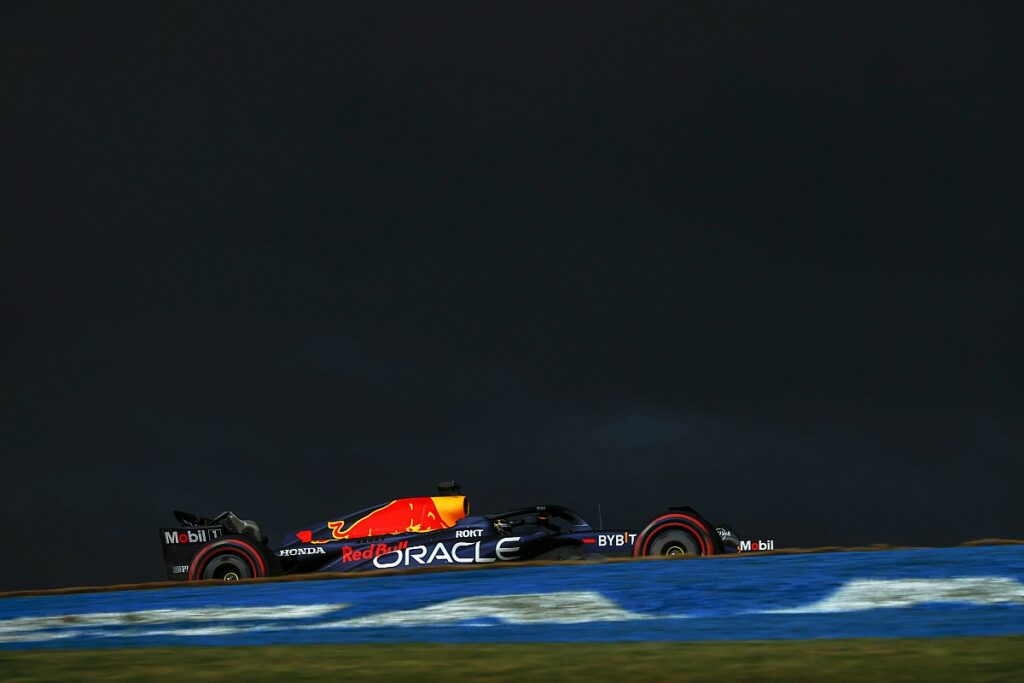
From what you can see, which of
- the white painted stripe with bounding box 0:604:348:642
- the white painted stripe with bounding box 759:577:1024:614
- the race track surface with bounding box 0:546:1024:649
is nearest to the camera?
the race track surface with bounding box 0:546:1024:649

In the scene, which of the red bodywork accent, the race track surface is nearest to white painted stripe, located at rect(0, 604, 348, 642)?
the race track surface

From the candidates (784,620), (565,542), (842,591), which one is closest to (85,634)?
(784,620)

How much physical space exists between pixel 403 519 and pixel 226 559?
276cm

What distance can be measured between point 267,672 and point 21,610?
5383 mm

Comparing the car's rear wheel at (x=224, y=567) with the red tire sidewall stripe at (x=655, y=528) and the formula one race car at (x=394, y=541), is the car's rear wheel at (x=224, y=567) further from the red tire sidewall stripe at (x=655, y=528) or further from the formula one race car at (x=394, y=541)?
the red tire sidewall stripe at (x=655, y=528)

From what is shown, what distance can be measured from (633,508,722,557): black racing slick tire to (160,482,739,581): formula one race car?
51.4 inches

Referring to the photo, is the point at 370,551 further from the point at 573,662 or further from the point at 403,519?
the point at 573,662

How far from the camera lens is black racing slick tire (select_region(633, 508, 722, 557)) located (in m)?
11.7

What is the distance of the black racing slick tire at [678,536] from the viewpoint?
1169 cm

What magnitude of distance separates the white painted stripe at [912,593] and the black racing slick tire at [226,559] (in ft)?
26.6

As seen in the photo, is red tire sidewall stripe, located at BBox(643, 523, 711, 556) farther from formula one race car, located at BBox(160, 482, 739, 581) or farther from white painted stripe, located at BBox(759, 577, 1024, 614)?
white painted stripe, located at BBox(759, 577, 1024, 614)

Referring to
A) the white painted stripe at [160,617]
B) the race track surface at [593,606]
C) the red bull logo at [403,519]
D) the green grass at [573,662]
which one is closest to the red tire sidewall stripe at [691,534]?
the race track surface at [593,606]

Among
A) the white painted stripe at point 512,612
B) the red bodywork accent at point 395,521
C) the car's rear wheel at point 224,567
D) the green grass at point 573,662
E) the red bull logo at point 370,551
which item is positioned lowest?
→ the green grass at point 573,662

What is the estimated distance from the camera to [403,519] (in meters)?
15.2
